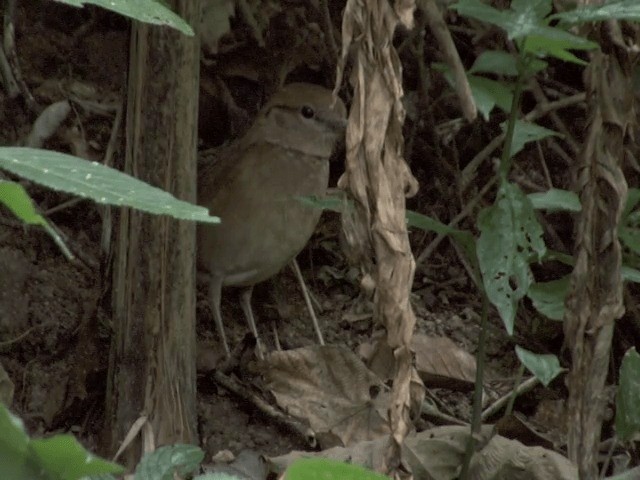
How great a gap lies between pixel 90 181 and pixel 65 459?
25 cm

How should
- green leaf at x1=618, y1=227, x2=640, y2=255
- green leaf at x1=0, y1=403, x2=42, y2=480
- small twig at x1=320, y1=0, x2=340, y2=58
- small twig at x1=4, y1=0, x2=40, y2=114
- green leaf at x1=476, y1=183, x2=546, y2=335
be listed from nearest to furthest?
green leaf at x1=0, y1=403, x2=42, y2=480
green leaf at x1=476, y1=183, x2=546, y2=335
green leaf at x1=618, y1=227, x2=640, y2=255
small twig at x1=4, y1=0, x2=40, y2=114
small twig at x1=320, y1=0, x2=340, y2=58

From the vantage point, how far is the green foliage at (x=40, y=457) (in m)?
0.70

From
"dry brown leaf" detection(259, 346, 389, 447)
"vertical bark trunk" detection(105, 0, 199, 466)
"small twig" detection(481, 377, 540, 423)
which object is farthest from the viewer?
"small twig" detection(481, 377, 540, 423)

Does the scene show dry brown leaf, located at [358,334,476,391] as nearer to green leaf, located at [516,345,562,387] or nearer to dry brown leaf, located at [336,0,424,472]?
green leaf, located at [516,345,562,387]

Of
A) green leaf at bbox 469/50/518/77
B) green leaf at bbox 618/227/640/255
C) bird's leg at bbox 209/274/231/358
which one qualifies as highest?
green leaf at bbox 469/50/518/77

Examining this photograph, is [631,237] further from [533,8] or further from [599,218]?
[533,8]

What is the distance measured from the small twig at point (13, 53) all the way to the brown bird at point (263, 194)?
1.71 feet

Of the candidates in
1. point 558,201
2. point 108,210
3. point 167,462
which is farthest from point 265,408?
point 167,462

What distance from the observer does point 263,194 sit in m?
3.30

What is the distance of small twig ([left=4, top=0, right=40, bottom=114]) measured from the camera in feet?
10.5

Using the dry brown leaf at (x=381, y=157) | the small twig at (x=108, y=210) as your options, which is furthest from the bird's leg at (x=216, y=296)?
the dry brown leaf at (x=381, y=157)

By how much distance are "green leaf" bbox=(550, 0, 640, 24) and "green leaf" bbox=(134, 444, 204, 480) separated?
0.92 meters

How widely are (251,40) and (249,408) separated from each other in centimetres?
121

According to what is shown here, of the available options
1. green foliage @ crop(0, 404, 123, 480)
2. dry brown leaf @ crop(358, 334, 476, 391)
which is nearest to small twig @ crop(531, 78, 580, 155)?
dry brown leaf @ crop(358, 334, 476, 391)
